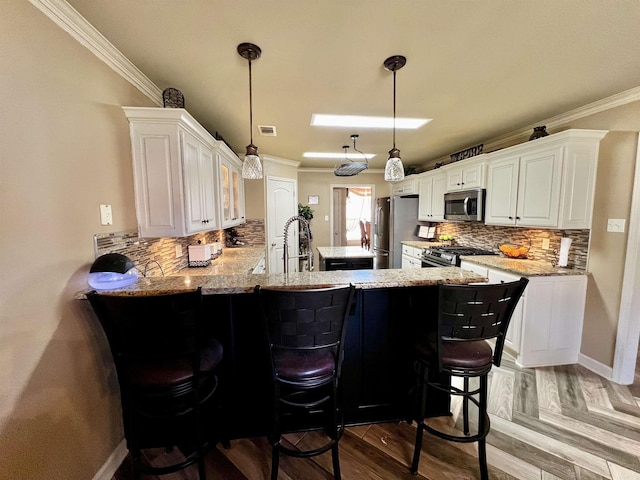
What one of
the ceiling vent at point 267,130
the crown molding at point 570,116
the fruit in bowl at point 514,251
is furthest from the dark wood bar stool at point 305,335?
the crown molding at point 570,116

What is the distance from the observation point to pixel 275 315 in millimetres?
1189

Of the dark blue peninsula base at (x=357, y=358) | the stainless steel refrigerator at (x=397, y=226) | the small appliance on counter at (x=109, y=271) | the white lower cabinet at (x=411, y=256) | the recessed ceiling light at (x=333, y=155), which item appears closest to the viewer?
the small appliance on counter at (x=109, y=271)

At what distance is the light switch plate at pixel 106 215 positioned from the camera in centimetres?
156

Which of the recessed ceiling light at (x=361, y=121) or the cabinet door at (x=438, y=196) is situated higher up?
the recessed ceiling light at (x=361, y=121)

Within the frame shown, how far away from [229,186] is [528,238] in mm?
3663

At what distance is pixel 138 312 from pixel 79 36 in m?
1.49

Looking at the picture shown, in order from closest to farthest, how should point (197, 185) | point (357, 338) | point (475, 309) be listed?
point (475, 309) → point (357, 338) → point (197, 185)

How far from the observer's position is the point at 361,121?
2906mm

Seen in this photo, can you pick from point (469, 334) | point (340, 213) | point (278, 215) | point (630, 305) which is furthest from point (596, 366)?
point (340, 213)

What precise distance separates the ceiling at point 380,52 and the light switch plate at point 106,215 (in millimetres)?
969

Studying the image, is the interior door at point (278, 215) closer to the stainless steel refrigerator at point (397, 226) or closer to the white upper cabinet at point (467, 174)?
the stainless steel refrigerator at point (397, 226)

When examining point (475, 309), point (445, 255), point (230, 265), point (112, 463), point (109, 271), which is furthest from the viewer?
point (445, 255)

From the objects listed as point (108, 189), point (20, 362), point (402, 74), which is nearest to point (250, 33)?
point (402, 74)

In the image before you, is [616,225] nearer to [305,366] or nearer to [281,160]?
[305,366]
